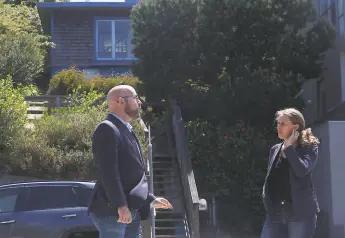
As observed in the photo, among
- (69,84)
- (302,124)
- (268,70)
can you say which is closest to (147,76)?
(268,70)

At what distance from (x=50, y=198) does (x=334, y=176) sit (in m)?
A: 6.88

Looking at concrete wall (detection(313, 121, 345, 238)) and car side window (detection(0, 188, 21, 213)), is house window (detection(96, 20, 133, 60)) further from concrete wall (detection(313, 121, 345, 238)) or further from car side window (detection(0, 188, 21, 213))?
car side window (detection(0, 188, 21, 213))

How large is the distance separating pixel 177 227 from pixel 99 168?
9.32 meters

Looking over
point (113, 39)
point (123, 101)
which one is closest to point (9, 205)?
point (123, 101)

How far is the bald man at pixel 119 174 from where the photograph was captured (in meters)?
4.75

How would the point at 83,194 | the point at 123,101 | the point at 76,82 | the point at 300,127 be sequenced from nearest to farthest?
the point at 123,101 < the point at 300,127 < the point at 83,194 < the point at 76,82

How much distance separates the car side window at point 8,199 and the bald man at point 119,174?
5.60 metres

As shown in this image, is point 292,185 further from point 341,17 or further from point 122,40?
point 122,40

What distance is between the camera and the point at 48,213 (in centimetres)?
1010

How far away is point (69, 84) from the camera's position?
74.4 feet

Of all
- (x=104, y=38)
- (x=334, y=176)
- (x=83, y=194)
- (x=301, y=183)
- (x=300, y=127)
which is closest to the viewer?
(x=301, y=183)

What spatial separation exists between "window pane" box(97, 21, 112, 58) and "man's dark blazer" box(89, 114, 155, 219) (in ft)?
73.9

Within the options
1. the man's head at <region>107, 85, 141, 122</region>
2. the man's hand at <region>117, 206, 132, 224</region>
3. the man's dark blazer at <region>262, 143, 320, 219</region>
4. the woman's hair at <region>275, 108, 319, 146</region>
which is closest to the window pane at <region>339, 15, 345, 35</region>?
the woman's hair at <region>275, 108, 319, 146</region>

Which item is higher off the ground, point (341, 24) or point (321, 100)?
point (341, 24)
